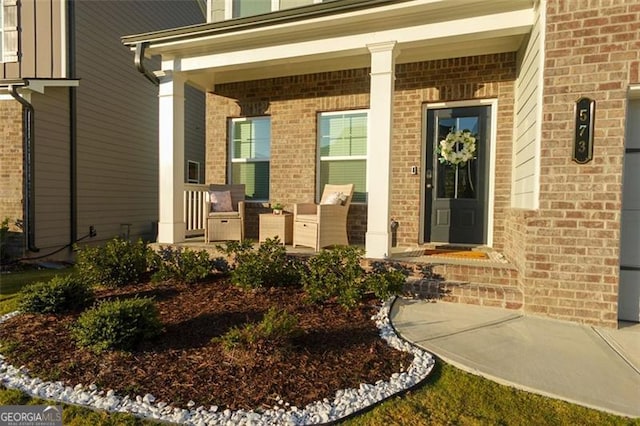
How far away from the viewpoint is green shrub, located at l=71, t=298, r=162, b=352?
106 inches

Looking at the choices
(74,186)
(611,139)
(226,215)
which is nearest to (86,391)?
(226,215)

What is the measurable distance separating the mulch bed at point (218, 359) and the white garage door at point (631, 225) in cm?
253

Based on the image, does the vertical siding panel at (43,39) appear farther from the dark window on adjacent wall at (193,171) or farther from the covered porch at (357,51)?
the dark window on adjacent wall at (193,171)

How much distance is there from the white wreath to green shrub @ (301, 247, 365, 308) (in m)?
2.35

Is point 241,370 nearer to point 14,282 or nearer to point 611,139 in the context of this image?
point 611,139

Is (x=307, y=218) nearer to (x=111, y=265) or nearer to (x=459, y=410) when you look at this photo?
(x=111, y=265)

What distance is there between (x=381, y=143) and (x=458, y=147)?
66.8 inches

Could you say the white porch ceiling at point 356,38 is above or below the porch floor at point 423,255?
above

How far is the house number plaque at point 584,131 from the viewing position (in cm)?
350

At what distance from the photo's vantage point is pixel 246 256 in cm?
425

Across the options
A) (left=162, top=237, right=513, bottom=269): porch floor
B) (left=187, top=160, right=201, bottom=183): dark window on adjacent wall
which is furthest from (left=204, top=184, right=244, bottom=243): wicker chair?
(left=187, top=160, right=201, bottom=183): dark window on adjacent wall

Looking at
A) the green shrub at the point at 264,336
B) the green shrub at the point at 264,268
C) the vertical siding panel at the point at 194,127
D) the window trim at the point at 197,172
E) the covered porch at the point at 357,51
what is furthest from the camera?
the vertical siding panel at the point at 194,127

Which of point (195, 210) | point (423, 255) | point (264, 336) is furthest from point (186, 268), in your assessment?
point (423, 255)
